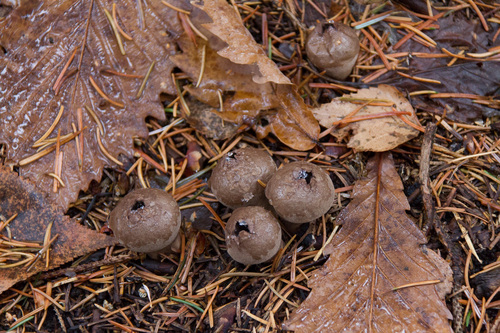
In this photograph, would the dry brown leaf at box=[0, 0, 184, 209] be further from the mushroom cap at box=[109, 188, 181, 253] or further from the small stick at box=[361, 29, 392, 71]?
the small stick at box=[361, 29, 392, 71]

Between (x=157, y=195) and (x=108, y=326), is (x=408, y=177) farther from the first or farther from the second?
(x=108, y=326)

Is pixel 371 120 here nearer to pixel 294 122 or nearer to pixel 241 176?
pixel 294 122

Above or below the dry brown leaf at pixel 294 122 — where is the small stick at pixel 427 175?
below

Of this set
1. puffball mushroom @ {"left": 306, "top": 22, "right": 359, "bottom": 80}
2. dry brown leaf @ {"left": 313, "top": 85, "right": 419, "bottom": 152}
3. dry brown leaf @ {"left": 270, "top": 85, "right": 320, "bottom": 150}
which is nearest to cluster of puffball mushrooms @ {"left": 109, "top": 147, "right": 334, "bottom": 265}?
dry brown leaf @ {"left": 270, "top": 85, "right": 320, "bottom": 150}

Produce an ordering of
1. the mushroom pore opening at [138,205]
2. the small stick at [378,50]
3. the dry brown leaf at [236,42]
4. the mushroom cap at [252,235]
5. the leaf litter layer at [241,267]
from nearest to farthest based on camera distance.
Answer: the mushroom cap at [252,235] → the mushroom pore opening at [138,205] → the leaf litter layer at [241,267] → the dry brown leaf at [236,42] → the small stick at [378,50]

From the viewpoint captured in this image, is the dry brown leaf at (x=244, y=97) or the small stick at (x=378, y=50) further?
the small stick at (x=378, y=50)

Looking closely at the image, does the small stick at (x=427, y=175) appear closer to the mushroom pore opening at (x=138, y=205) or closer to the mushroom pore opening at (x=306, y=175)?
the mushroom pore opening at (x=306, y=175)

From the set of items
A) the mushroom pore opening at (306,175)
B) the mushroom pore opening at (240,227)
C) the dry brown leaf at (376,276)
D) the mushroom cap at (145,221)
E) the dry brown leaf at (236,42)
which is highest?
the dry brown leaf at (236,42)

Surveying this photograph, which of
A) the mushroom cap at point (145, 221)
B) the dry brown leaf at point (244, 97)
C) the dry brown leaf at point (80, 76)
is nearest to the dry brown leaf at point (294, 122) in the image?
the dry brown leaf at point (244, 97)
